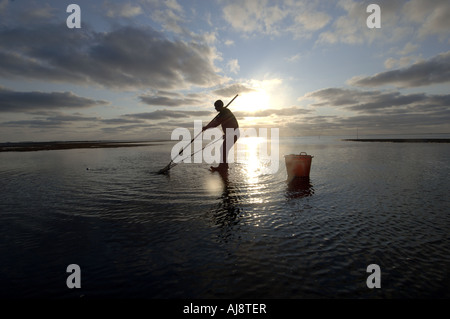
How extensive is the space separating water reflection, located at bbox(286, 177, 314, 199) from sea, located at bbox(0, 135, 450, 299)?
0.41 ft

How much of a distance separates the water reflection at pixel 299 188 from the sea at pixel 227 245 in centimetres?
13

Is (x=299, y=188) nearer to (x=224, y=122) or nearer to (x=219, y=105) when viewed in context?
(x=224, y=122)

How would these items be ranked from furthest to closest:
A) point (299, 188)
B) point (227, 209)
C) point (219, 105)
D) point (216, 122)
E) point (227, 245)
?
1. point (219, 105)
2. point (216, 122)
3. point (299, 188)
4. point (227, 209)
5. point (227, 245)

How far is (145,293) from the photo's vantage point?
2.91 metres

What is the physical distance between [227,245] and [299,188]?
5799 mm

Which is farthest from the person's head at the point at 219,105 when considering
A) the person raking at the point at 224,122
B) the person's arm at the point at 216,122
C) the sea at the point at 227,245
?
the sea at the point at 227,245

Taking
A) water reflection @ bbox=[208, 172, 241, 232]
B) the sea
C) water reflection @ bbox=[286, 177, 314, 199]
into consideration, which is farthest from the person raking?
the sea

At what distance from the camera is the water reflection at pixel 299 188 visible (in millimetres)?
7935

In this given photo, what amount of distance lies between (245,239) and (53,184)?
10605mm

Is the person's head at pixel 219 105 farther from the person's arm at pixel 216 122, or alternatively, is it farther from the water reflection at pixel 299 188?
the water reflection at pixel 299 188

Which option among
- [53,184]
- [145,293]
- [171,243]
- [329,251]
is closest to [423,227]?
[329,251]

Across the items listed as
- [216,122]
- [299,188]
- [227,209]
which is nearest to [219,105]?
[216,122]

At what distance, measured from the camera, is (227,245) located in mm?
4223
